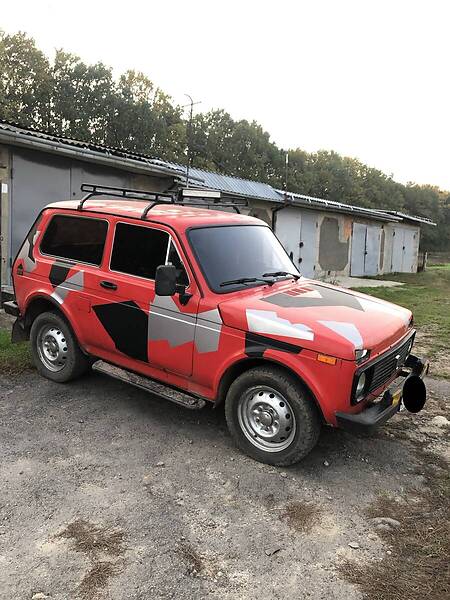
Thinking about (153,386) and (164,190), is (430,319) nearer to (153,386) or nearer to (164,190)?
(164,190)

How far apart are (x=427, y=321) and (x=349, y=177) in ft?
153

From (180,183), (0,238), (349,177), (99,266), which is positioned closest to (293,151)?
(349,177)

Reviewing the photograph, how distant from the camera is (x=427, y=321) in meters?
10.4

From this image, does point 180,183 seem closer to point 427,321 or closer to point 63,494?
point 427,321

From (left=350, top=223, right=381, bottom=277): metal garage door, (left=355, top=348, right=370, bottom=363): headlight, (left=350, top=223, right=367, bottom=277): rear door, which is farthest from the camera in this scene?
(left=350, top=223, right=381, bottom=277): metal garage door

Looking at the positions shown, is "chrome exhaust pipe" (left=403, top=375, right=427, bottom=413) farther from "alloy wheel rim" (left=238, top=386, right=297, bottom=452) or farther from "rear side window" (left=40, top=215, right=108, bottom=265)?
"rear side window" (left=40, top=215, right=108, bottom=265)

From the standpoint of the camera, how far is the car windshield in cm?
442

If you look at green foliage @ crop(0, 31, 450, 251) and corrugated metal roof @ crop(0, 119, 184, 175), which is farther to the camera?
green foliage @ crop(0, 31, 450, 251)

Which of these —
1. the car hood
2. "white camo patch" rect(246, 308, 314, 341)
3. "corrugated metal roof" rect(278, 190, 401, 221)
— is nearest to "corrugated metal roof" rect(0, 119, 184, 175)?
the car hood

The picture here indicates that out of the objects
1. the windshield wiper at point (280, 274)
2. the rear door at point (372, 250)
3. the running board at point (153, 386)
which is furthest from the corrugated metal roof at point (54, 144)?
the rear door at point (372, 250)

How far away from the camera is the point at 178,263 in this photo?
4449mm

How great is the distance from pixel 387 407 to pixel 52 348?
369 centimetres

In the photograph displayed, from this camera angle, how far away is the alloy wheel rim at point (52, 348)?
5453 mm

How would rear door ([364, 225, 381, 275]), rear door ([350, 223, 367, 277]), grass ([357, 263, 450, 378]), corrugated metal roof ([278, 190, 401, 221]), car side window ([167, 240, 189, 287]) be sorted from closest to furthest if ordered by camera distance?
car side window ([167, 240, 189, 287]) → grass ([357, 263, 450, 378]) → corrugated metal roof ([278, 190, 401, 221]) → rear door ([350, 223, 367, 277]) → rear door ([364, 225, 381, 275])
